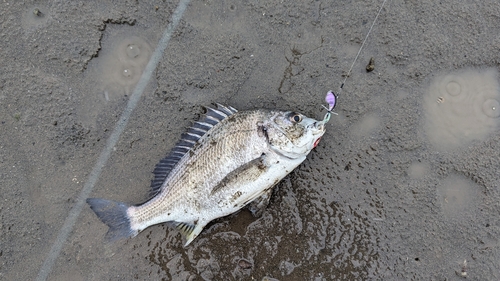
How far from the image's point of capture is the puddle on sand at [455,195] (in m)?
3.48

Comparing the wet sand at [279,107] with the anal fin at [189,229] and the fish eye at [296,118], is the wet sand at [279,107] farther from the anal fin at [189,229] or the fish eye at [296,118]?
the fish eye at [296,118]

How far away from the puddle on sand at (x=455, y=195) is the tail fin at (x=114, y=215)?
3.11m

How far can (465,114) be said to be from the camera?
3510 mm

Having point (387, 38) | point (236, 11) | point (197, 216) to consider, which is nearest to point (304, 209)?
point (197, 216)

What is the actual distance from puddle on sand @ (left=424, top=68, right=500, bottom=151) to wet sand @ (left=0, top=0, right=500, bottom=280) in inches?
0.6

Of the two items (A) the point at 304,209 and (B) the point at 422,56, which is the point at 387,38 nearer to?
(B) the point at 422,56

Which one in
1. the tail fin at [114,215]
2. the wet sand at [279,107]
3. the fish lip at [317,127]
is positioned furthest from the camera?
the wet sand at [279,107]

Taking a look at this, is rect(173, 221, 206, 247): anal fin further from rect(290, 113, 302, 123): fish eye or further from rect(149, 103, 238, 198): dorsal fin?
rect(290, 113, 302, 123): fish eye

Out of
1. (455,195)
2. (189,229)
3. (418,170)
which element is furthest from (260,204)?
(455,195)

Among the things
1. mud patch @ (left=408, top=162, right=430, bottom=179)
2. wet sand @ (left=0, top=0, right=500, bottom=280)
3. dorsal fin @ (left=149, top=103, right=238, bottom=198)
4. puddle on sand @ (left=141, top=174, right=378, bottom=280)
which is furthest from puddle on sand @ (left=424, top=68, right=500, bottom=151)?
dorsal fin @ (left=149, top=103, right=238, bottom=198)

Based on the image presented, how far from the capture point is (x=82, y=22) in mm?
3471

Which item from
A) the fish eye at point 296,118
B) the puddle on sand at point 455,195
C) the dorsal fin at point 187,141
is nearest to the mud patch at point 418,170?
the puddle on sand at point 455,195

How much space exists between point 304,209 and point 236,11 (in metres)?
2.15

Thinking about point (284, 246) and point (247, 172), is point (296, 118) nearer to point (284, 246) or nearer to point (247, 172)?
point (247, 172)
